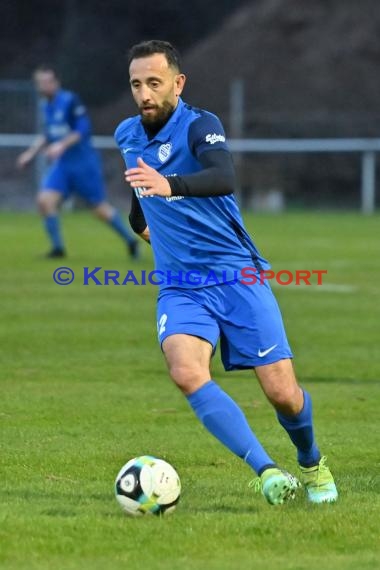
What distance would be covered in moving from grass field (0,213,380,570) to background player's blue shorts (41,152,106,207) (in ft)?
9.31

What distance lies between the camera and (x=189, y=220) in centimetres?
648

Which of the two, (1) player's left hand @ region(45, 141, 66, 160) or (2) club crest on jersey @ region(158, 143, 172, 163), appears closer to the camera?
(2) club crest on jersey @ region(158, 143, 172, 163)

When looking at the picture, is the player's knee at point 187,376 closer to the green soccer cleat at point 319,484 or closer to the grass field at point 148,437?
the grass field at point 148,437

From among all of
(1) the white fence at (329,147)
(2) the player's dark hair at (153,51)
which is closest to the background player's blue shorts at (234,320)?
(2) the player's dark hair at (153,51)

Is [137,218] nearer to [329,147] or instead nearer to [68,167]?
[68,167]

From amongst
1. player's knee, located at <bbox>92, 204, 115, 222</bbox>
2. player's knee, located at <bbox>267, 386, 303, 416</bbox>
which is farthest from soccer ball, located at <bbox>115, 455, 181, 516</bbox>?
player's knee, located at <bbox>92, 204, 115, 222</bbox>

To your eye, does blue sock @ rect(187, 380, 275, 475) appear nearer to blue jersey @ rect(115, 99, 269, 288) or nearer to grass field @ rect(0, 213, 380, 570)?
grass field @ rect(0, 213, 380, 570)

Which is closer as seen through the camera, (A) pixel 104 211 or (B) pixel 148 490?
(B) pixel 148 490

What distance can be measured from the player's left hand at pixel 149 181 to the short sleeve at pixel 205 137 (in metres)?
0.39

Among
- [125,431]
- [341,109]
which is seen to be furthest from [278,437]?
[341,109]

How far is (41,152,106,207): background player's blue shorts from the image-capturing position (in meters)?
19.8

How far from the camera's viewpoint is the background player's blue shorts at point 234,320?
20.8 ft

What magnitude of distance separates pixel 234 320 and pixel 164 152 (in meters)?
0.80

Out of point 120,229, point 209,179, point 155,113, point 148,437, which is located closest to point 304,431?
point 209,179
